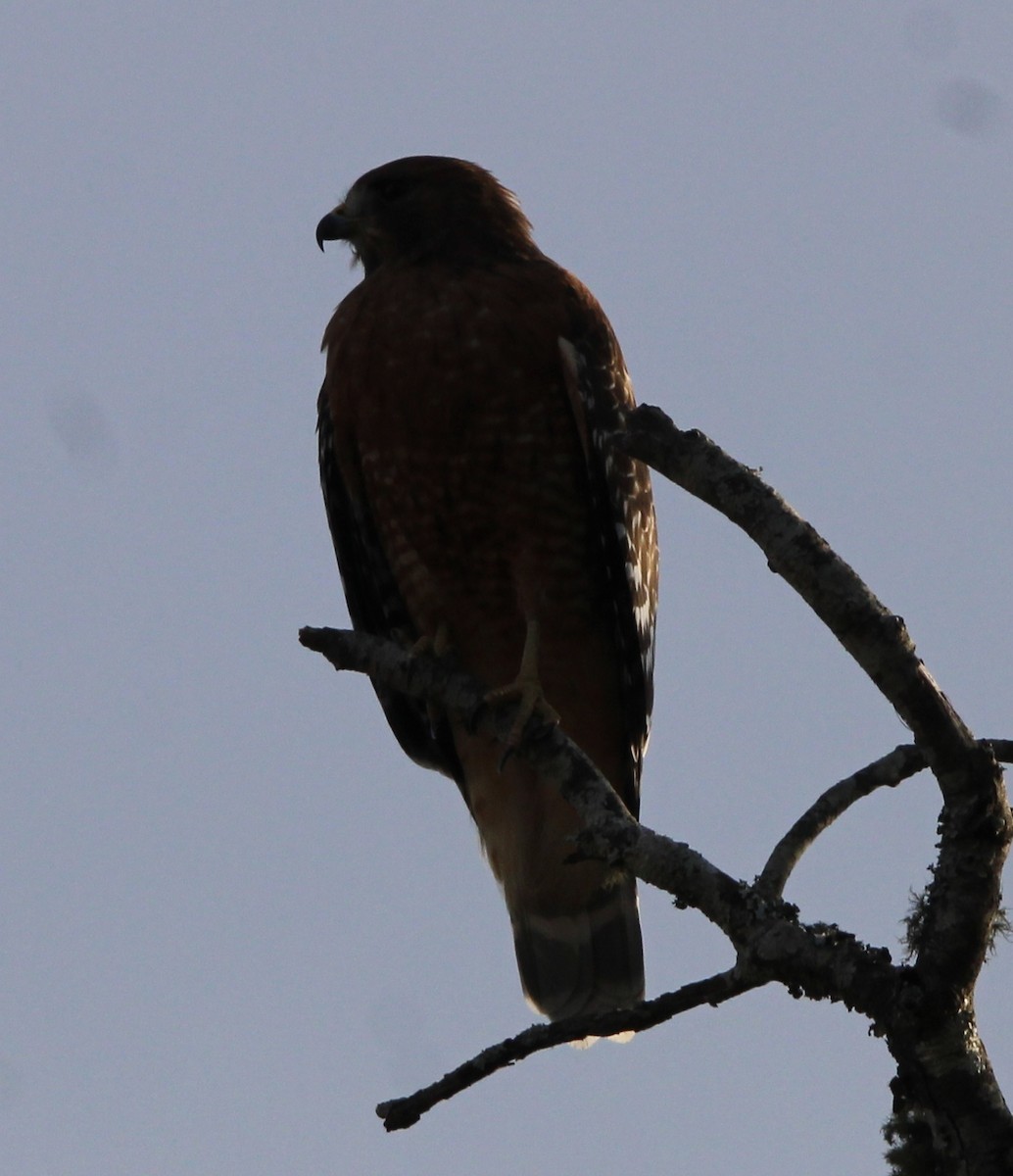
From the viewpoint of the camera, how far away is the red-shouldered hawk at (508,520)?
225 inches

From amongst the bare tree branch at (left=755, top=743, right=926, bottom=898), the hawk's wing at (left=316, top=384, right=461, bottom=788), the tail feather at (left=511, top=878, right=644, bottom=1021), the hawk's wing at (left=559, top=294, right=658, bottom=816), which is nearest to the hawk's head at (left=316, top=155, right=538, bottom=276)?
the hawk's wing at (left=559, top=294, right=658, bottom=816)

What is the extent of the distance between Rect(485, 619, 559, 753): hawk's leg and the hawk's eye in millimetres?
1883

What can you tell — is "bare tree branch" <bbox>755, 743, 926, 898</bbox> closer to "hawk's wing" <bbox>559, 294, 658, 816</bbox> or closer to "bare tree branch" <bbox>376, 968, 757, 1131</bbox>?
"bare tree branch" <bbox>376, 968, 757, 1131</bbox>

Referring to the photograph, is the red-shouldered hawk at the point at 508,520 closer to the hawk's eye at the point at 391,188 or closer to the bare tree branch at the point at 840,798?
the hawk's eye at the point at 391,188

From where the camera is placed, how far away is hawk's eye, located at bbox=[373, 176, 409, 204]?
663 cm

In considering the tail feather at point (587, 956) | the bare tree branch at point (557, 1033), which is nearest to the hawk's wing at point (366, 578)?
the tail feather at point (587, 956)

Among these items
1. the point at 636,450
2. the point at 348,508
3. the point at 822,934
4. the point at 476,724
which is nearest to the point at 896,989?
the point at 822,934

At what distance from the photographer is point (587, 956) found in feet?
19.8

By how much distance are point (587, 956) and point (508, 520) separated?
153cm

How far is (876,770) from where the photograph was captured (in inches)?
163

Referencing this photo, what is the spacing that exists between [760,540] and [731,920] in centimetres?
72

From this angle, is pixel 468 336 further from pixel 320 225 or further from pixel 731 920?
pixel 731 920

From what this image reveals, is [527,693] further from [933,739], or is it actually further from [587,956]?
[933,739]

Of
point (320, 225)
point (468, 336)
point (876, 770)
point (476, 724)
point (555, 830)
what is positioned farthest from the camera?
point (320, 225)
